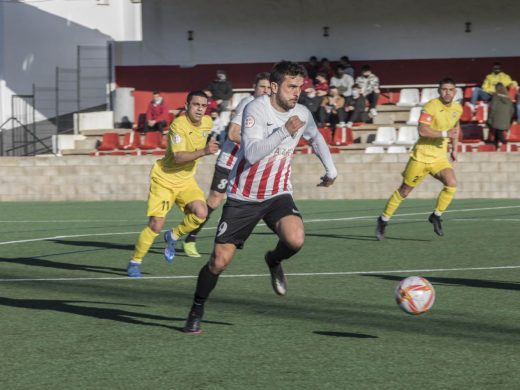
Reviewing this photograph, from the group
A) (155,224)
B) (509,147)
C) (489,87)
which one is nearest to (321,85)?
(489,87)

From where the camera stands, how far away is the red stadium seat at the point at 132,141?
28234 mm

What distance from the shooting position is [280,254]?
8.79 m

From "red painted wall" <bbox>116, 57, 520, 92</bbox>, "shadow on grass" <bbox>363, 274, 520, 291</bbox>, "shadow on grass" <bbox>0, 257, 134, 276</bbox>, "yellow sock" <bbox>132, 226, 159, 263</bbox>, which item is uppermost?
"red painted wall" <bbox>116, 57, 520, 92</bbox>

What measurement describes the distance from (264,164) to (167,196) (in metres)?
3.82

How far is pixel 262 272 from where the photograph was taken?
38.1 ft

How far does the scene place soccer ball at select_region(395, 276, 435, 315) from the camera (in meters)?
7.96

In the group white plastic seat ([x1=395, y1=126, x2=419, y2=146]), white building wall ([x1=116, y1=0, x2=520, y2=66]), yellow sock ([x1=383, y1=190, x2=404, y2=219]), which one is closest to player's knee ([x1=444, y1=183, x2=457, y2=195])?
yellow sock ([x1=383, y1=190, x2=404, y2=219])

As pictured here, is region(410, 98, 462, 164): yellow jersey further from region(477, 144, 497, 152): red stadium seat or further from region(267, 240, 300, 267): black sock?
region(477, 144, 497, 152): red stadium seat

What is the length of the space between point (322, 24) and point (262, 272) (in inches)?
831

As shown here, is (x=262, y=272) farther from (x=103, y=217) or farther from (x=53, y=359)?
(x=103, y=217)

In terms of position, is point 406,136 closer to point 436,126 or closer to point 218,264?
point 436,126

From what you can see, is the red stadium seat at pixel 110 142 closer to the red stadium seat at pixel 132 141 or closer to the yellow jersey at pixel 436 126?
the red stadium seat at pixel 132 141

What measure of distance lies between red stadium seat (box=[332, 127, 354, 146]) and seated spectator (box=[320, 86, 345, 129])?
0.32 metres

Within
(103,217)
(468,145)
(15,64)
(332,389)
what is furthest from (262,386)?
(15,64)
